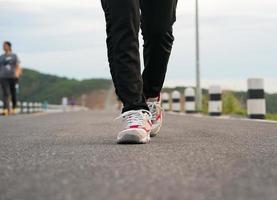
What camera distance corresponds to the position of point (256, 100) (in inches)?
363

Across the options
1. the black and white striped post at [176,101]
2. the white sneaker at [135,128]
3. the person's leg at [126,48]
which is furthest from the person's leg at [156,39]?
the black and white striped post at [176,101]

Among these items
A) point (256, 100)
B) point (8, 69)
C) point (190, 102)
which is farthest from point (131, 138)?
point (190, 102)

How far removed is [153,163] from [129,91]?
4.38 ft

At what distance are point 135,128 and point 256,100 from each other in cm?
578

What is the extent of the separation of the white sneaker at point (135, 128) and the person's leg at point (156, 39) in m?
0.56

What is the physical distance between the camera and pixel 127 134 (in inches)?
144

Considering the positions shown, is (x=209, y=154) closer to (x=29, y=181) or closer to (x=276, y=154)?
(x=276, y=154)

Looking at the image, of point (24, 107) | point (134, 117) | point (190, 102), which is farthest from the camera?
point (24, 107)

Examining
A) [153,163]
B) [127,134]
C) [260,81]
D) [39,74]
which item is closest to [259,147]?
[127,134]

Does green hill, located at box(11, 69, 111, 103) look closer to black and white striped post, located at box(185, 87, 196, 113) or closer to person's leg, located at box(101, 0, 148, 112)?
black and white striped post, located at box(185, 87, 196, 113)

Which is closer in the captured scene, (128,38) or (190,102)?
(128,38)

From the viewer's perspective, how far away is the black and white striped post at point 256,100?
360 inches

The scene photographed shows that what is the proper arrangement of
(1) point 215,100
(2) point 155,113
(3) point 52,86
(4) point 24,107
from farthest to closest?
(3) point 52,86, (4) point 24,107, (1) point 215,100, (2) point 155,113

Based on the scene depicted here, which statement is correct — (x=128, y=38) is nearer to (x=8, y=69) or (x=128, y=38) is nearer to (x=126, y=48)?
(x=126, y=48)
